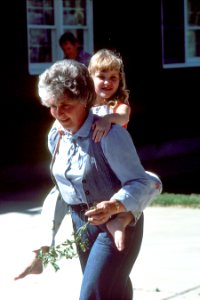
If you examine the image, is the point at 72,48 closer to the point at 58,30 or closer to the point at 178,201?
the point at 58,30

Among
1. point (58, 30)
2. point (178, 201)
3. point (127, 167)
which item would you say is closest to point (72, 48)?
point (58, 30)

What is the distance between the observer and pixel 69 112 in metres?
4.65

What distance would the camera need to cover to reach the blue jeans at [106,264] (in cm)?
459

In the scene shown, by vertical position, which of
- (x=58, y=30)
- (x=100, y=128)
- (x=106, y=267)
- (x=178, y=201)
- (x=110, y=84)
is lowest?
(x=178, y=201)

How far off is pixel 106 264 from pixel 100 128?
0.65 meters

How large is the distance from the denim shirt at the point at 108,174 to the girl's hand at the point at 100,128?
21mm

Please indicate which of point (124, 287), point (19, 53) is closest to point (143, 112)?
point (19, 53)

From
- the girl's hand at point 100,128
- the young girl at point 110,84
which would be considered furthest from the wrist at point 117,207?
the young girl at point 110,84

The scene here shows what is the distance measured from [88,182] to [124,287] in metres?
0.56

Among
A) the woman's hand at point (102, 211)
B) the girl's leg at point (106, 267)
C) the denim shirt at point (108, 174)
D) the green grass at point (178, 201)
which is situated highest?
the denim shirt at point (108, 174)

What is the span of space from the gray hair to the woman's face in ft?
0.07

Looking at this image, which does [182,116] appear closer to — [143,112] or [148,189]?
[143,112]

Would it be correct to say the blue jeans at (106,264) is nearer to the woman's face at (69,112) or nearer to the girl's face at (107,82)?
the woman's face at (69,112)

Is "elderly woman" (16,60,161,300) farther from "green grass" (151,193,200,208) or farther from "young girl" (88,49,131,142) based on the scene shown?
"green grass" (151,193,200,208)
